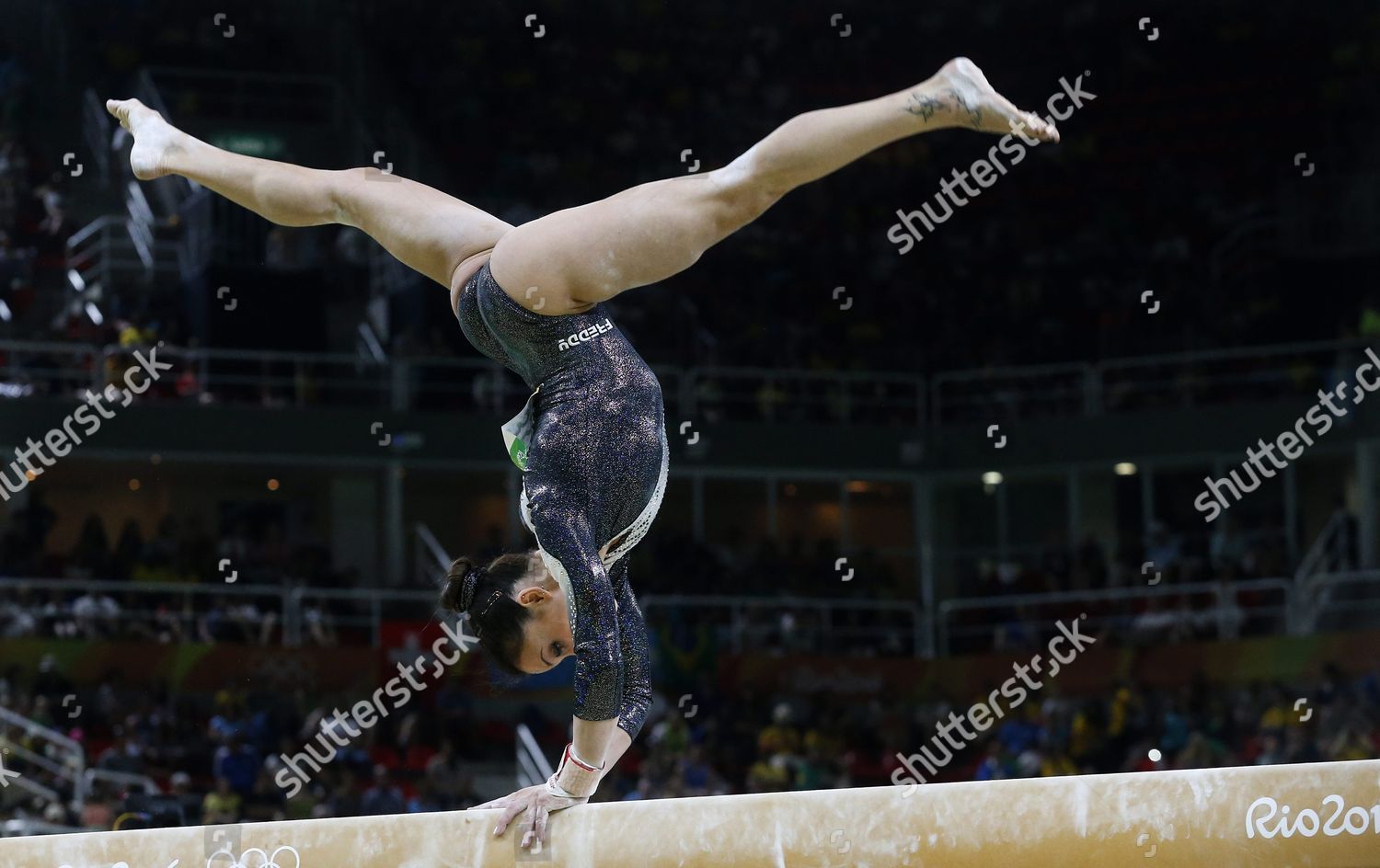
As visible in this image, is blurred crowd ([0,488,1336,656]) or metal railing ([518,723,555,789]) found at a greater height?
blurred crowd ([0,488,1336,656])

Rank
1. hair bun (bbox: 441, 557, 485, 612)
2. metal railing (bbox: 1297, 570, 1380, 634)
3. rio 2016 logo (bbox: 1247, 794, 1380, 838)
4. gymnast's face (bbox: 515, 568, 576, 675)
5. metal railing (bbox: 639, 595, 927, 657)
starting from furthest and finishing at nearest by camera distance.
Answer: metal railing (bbox: 639, 595, 927, 657) → metal railing (bbox: 1297, 570, 1380, 634) → hair bun (bbox: 441, 557, 485, 612) → gymnast's face (bbox: 515, 568, 576, 675) → rio 2016 logo (bbox: 1247, 794, 1380, 838)

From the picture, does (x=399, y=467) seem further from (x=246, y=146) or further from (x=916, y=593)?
(x=916, y=593)

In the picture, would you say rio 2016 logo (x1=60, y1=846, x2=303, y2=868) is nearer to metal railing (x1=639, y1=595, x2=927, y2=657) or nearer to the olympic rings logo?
the olympic rings logo

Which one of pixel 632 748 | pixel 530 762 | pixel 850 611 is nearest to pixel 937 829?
pixel 530 762

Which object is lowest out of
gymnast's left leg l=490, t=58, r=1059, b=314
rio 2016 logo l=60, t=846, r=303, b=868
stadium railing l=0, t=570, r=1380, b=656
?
rio 2016 logo l=60, t=846, r=303, b=868

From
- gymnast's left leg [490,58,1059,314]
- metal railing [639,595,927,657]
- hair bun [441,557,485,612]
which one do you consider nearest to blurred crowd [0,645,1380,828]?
metal railing [639,595,927,657]

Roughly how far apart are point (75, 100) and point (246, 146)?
6.28 feet

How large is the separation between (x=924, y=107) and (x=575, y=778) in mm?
1899

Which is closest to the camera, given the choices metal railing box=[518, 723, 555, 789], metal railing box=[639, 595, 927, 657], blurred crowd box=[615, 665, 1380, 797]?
metal railing box=[518, 723, 555, 789]

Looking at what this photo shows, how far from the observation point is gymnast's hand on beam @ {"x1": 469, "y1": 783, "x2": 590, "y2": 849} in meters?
3.94

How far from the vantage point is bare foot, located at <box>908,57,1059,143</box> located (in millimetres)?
4160

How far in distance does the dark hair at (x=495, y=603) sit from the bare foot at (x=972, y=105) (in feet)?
5.46

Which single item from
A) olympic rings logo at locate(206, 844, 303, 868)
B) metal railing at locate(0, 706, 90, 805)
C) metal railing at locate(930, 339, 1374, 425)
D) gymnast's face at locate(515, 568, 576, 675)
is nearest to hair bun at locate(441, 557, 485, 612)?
gymnast's face at locate(515, 568, 576, 675)

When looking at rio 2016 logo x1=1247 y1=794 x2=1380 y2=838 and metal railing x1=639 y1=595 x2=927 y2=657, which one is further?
metal railing x1=639 y1=595 x2=927 y2=657
